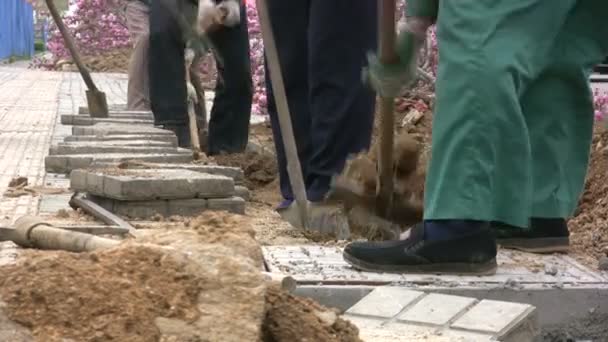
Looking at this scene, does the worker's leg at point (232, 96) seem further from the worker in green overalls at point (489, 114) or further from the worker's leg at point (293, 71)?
the worker in green overalls at point (489, 114)

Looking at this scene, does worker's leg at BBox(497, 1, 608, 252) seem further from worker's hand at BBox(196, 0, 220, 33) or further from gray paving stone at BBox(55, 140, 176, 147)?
gray paving stone at BBox(55, 140, 176, 147)

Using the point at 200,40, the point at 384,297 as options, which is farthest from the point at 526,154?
the point at 200,40

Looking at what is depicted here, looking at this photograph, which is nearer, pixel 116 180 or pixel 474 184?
pixel 474 184

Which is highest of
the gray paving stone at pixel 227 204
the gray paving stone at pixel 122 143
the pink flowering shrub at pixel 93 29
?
the gray paving stone at pixel 227 204

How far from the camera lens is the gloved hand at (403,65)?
385 centimetres

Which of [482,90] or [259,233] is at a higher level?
[482,90]

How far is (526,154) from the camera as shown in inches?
136

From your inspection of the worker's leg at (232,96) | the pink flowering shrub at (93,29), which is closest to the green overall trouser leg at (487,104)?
the worker's leg at (232,96)

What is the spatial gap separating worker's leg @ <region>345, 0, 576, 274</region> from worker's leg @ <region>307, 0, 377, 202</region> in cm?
109

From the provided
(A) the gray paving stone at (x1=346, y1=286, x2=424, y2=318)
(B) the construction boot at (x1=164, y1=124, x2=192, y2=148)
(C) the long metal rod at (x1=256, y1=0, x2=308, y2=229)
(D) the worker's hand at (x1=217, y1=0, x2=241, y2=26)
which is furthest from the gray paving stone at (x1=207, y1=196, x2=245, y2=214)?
(B) the construction boot at (x1=164, y1=124, x2=192, y2=148)

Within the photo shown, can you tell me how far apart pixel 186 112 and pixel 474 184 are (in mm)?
4271

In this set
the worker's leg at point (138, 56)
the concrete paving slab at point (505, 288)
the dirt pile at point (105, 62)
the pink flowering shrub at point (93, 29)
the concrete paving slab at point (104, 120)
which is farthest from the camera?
the pink flowering shrub at point (93, 29)

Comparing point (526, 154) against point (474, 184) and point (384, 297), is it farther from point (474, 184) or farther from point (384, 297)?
point (384, 297)

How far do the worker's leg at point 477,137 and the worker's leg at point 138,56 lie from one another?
16.3 ft
